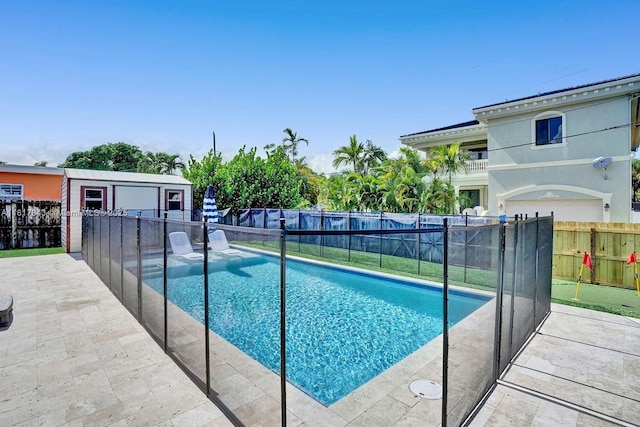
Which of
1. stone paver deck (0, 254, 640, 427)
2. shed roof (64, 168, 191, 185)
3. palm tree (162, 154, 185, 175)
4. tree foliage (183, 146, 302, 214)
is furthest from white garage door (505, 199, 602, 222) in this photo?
palm tree (162, 154, 185, 175)

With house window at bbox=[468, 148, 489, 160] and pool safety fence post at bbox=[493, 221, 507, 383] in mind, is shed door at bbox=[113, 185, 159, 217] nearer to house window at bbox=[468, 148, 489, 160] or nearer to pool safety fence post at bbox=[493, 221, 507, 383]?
pool safety fence post at bbox=[493, 221, 507, 383]

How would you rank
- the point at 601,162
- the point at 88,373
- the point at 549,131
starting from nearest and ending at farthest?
the point at 88,373 < the point at 601,162 < the point at 549,131

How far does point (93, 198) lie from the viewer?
13.4m

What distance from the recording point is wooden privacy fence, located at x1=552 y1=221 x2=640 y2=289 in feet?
23.9

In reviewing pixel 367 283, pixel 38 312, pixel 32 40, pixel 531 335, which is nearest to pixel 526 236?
pixel 531 335

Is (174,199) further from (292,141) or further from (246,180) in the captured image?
(292,141)

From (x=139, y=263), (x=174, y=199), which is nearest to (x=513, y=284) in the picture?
(x=139, y=263)

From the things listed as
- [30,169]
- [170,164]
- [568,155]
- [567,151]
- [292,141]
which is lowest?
[30,169]

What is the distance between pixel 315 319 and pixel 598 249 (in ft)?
23.7

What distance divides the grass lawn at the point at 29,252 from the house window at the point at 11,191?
4293mm

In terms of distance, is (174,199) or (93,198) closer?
(93,198)

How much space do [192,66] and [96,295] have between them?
929 cm

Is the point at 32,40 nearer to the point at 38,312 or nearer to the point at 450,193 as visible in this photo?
the point at 38,312

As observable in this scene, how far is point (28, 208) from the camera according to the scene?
44.8 feet
